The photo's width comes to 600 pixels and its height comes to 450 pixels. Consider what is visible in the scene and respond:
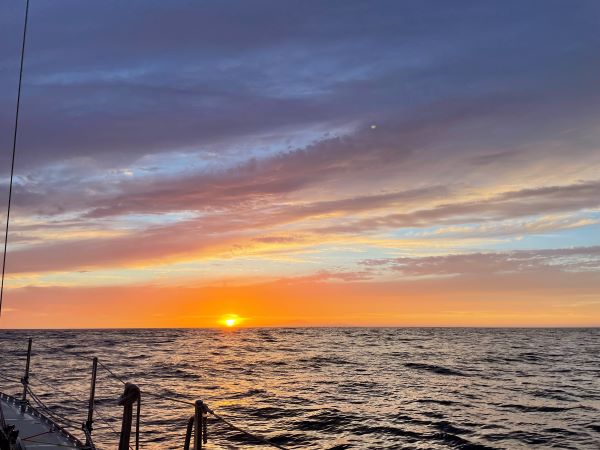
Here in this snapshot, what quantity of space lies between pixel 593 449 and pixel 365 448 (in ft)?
30.5

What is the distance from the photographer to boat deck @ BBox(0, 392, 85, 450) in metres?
9.88

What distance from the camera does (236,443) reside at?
62.4 ft

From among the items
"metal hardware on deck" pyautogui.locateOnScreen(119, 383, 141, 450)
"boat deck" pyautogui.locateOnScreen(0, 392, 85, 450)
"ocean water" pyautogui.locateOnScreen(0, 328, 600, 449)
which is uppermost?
"metal hardware on deck" pyautogui.locateOnScreen(119, 383, 141, 450)

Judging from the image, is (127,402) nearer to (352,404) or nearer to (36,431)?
(36,431)

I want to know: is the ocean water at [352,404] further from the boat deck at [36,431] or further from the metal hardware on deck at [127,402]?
the metal hardware on deck at [127,402]

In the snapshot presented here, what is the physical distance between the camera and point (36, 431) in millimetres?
11086

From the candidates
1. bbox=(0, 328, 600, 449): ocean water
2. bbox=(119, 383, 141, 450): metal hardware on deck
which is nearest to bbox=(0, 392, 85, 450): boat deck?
bbox=(0, 328, 600, 449): ocean water

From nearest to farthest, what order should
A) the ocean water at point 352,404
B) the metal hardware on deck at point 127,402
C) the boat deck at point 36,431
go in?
the metal hardware on deck at point 127,402 → the boat deck at point 36,431 → the ocean water at point 352,404

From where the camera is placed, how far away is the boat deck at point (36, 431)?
32.4 ft

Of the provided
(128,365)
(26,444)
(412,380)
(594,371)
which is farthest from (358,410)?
(594,371)

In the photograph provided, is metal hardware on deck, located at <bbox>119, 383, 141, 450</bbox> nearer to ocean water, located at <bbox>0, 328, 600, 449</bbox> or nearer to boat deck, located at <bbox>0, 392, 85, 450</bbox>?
boat deck, located at <bbox>0, 392, 85, 450</bbox>

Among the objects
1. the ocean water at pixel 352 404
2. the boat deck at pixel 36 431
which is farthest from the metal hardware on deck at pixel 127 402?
the ocean water at pixel 352 404

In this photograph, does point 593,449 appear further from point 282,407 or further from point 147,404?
point 147,404

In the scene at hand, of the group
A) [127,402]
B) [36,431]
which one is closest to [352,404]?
[36,431]
